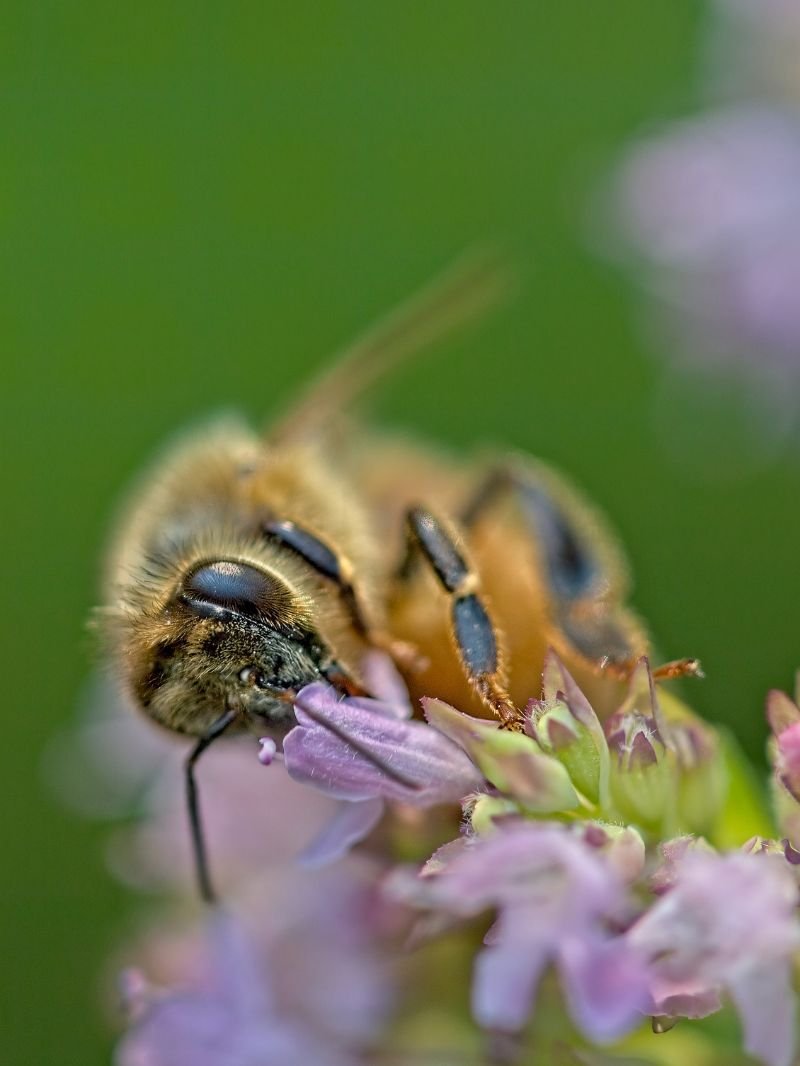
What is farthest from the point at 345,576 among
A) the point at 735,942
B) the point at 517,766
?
the point at 735,942

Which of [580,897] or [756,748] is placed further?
[756,748]

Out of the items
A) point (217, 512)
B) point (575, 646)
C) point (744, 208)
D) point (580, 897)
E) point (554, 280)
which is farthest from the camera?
point (554, 280)

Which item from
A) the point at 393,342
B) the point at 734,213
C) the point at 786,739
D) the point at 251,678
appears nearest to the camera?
the point at 786,739

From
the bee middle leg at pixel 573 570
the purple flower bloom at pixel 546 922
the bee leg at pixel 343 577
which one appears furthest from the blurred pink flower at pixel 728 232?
the purple flower bloom at pixel 546 922

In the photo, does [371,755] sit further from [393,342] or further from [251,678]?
[393,342]

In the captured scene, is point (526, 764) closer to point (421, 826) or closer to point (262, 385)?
point (421, 826)

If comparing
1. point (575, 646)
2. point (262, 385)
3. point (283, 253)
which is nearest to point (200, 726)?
point (575, 646)

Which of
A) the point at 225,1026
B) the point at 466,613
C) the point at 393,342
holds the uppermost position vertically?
the point at 393,342

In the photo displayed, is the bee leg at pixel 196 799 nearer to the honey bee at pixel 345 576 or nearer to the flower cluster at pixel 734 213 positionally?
the honey bee at pixel 345 576
